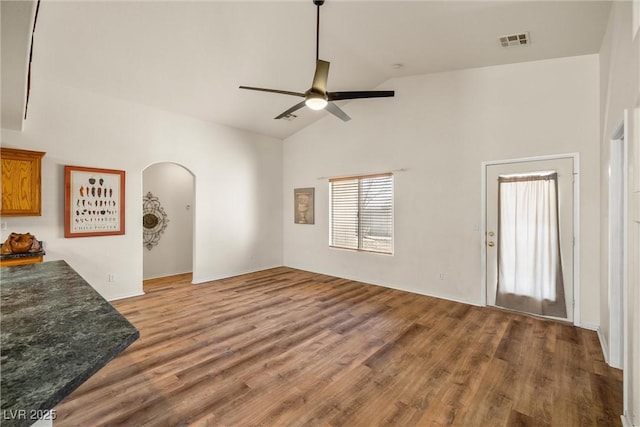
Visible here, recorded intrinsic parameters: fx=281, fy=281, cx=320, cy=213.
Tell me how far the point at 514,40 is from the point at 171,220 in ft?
22.5

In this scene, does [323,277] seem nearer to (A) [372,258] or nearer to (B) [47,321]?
(A) [372,258]

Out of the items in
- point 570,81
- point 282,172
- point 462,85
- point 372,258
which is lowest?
point 372,258

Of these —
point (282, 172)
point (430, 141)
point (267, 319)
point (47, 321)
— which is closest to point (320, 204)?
point (282, 172)

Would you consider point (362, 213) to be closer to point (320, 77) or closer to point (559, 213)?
point (559, 213)

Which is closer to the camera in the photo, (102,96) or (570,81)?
(570,81)

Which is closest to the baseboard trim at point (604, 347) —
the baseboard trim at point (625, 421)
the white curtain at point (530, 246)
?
the white curtain at point (530, 246)

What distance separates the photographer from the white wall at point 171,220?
20.0 feet

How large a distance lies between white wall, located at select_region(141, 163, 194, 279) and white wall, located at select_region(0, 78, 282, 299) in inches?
35.9

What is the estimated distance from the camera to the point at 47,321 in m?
1.07

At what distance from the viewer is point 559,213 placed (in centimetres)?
360

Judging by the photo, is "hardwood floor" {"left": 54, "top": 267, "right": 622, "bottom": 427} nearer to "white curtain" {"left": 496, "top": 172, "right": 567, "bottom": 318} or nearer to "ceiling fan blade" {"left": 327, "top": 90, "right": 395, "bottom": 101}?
"white curtain" {"left": 496, "top": 172, "right": 567, "bottom": 318}

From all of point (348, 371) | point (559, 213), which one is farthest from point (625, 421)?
point (559, 213)

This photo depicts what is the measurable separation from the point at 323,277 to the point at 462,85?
14.1ft

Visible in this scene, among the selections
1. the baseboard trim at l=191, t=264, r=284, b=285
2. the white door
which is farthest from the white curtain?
the baseboard trim at l=191, t=264, r=284, b=285
